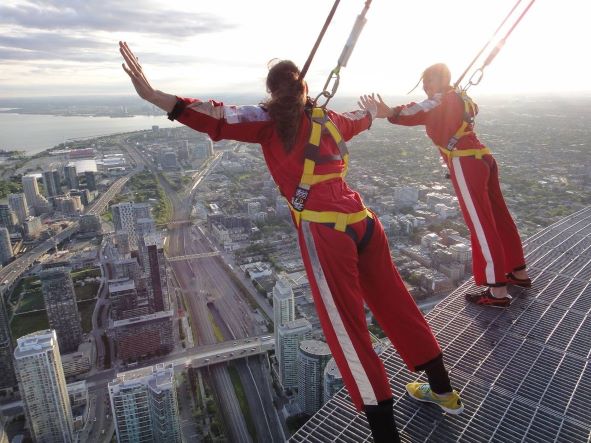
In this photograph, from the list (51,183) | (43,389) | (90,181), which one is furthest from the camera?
(90,181)

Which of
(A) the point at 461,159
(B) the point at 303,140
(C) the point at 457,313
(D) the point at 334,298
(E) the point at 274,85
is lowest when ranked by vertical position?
(C) the point at 457,313

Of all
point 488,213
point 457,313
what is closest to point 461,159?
point 488,213

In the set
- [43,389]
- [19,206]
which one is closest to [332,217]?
[43,389]

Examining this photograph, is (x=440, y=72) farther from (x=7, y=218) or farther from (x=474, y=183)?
(x=7, y=218)

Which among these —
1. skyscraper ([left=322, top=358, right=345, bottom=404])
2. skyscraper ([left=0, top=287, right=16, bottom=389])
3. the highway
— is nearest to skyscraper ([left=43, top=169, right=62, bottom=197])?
the highway

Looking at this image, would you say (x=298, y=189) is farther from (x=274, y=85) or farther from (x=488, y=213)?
(x=488, y=213)

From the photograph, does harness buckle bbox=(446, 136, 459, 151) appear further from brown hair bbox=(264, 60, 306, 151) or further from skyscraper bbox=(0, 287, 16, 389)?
skyscraper bbox=(0, 287, 16, 389)
